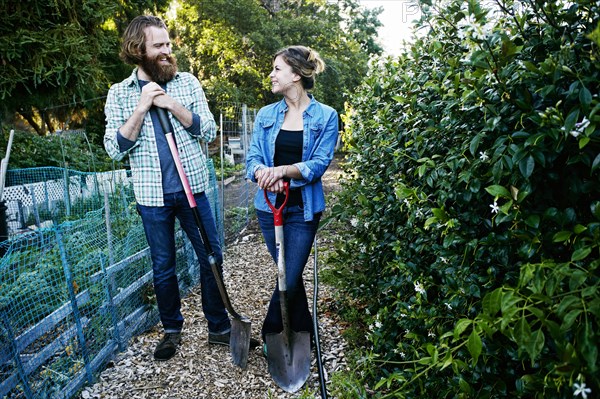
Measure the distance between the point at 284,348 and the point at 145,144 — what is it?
1.51m

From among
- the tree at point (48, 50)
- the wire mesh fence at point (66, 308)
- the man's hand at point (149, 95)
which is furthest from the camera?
the tree at point (48, 50)

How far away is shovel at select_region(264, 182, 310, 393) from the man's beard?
1039 mm

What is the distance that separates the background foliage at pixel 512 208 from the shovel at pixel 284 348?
2.68 feet

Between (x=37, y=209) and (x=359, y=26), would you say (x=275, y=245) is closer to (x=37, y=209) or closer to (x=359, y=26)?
(x=37, y=209)

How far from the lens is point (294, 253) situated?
9.21ft

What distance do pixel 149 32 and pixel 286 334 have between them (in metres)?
2.00

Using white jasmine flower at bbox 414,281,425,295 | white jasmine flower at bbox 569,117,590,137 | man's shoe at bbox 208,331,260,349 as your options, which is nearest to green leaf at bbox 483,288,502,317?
white jasmine flower at bbox 569,117,590,137

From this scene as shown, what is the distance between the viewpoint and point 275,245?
2.90 metres

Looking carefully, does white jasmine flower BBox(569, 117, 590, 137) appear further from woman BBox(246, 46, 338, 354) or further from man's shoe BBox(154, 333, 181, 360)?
man's shoe BBox(154, 333, 181, 360)

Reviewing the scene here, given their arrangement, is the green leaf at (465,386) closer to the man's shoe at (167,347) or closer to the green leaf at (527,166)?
the green leaf at (527,166)

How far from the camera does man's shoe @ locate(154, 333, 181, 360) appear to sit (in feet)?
10.3

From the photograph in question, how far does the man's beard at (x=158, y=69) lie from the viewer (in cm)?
298

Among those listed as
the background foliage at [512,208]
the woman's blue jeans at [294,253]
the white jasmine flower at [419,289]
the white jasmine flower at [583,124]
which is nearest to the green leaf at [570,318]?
the background foliage at [512,208]

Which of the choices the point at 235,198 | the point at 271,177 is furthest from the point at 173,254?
the point at 235,198
